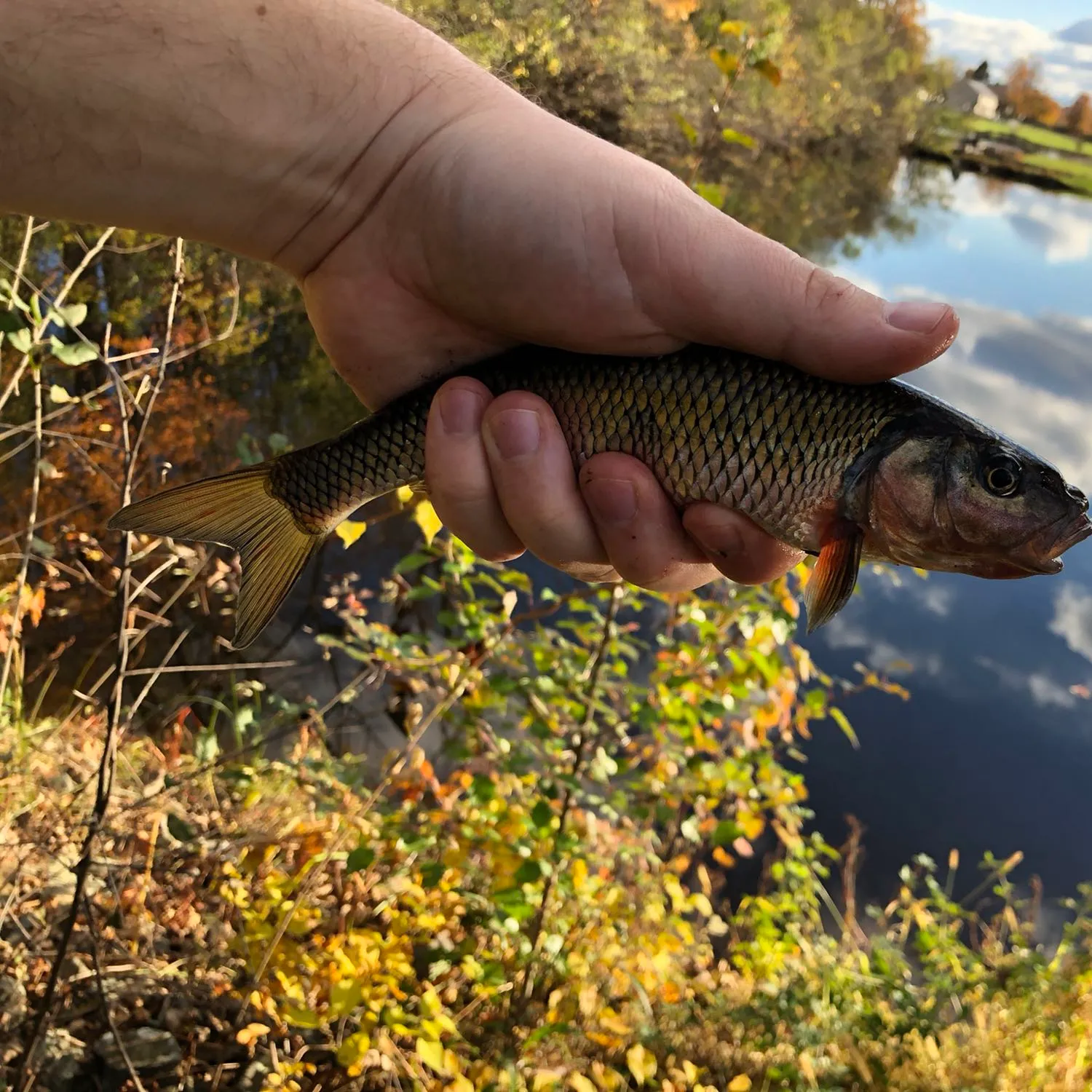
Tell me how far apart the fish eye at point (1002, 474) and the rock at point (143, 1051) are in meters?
3.40

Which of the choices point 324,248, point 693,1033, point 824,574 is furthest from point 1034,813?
point 324,248

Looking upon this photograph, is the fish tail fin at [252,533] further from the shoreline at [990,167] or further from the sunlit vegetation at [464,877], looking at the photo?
the shoreline at [990,167]

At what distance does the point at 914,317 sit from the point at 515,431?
3.27ft

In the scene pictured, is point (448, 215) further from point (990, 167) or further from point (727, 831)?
point (990, 167)

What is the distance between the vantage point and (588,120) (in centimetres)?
738

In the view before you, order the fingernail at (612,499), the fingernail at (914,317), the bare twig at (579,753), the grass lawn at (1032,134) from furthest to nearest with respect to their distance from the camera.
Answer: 1. the grass lawn at (1032,134)
2. the bare twig at (579,753)
3. the fingernail at (612,499)
4. the fingernail at (914,317)

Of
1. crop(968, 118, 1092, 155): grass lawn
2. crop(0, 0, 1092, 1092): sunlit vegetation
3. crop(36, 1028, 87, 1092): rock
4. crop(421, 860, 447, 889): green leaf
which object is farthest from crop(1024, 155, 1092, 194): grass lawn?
crop(36, 1028, 87, 1092): rock

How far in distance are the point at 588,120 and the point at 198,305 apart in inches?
143

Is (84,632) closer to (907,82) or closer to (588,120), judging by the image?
(588,120)

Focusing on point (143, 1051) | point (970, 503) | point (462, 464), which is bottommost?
point (143, 1051)

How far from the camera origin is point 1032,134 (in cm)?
5731

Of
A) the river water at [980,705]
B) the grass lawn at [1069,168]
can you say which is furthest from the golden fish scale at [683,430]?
the grass lawn at [1069,168]

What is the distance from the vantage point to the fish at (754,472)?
193cm

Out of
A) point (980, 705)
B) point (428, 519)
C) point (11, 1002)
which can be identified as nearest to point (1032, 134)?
point (980, 705)
